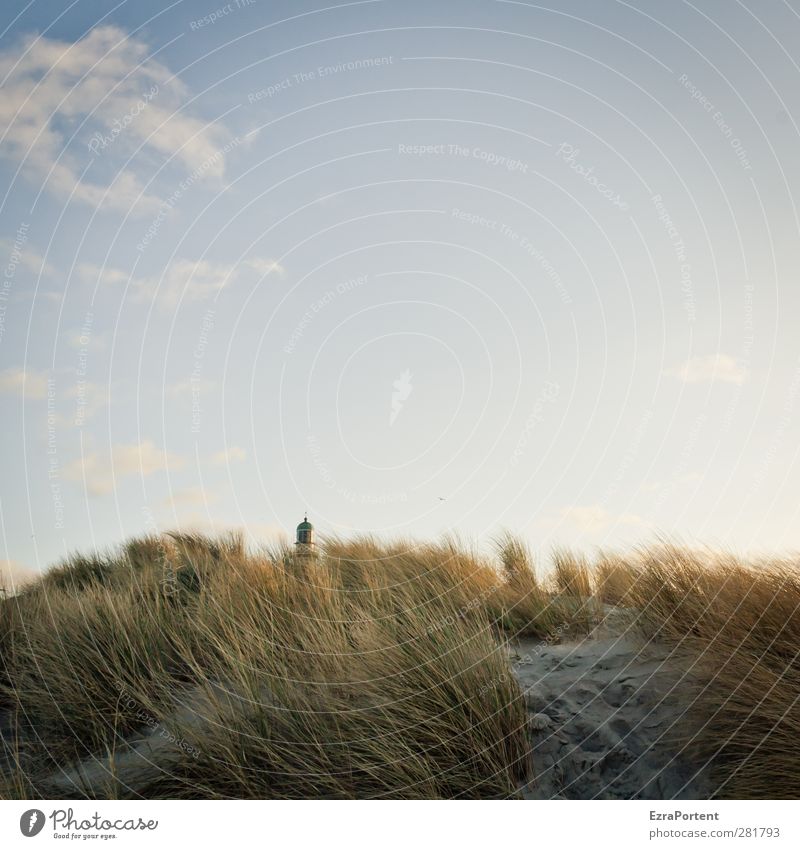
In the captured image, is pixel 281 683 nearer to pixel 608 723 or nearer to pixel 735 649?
pixel 608 723

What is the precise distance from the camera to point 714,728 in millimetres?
3848

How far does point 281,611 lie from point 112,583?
3215 millimetres

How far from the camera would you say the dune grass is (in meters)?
3.89

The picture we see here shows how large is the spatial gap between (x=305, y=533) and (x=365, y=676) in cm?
403

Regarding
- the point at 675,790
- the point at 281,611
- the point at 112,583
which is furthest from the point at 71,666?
the point at 675,790

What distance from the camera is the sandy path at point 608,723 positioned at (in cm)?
377
